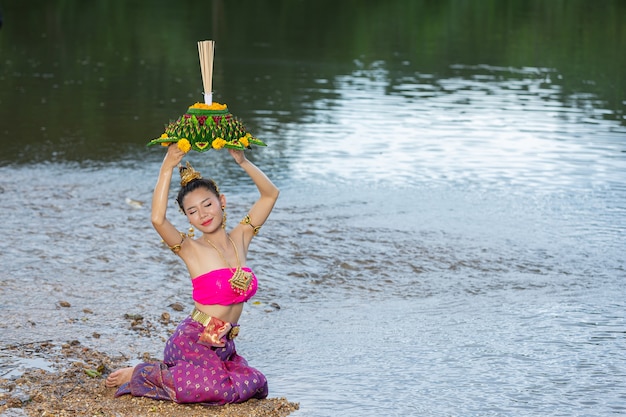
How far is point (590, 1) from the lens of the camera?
3409cm

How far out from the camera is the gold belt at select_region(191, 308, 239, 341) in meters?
4.75

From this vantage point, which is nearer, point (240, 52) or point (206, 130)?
point (206, 130)

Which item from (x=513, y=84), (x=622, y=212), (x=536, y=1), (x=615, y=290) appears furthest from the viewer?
(x=536, y=1)

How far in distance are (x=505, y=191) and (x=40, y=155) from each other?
14.0ft

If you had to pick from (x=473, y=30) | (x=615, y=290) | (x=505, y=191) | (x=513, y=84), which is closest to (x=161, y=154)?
(x=505, y=191)

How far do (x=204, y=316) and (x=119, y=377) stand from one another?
0.45m

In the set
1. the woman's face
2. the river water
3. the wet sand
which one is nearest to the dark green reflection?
the river water

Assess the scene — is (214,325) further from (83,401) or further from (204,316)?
(83,401)

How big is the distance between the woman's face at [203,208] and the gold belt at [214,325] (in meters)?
0.38

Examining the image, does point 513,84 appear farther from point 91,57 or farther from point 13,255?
point 13,255

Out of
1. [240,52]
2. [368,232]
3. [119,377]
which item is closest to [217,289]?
[119,377]

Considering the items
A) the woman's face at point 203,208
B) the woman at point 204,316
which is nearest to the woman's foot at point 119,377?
the woman at point 204,316

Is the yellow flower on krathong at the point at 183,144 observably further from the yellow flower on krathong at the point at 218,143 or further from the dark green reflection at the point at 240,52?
the dark green reflection at the point at 240,52

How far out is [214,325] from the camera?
478 centimetres
